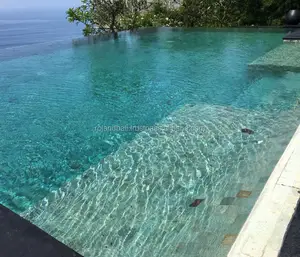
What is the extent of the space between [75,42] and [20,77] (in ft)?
14.0

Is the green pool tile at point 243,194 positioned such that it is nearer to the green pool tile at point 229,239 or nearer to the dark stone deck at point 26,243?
the green pool tile at point 229,239

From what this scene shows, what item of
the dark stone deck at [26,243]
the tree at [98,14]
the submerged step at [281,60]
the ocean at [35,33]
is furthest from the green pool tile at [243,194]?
the tree at [98,14]

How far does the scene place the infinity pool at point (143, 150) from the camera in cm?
247

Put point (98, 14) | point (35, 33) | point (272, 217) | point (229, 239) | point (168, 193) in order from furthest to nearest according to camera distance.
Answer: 1. point (35, 33)
2. point (98, 14)
3. point (168, 193)
4. point (229, 239)
5. point (272, 217)

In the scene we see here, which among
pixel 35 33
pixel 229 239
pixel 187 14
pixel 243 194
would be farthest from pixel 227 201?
pixel 35 33

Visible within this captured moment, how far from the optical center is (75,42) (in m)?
11.2

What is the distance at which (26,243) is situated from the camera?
1.99 metres

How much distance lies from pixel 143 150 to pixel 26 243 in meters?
1.93

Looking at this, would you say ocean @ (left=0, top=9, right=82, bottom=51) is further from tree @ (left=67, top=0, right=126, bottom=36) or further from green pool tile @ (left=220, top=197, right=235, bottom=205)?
green pool tile @ (left=220, top=197, right=235, bottom=205)

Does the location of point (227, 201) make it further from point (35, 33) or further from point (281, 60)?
point (35, 33)

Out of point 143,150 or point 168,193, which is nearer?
point 168,193

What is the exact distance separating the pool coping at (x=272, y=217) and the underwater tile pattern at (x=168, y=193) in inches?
8.0

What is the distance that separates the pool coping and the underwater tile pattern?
20cm

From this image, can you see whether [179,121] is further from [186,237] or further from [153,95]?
[186,237]
